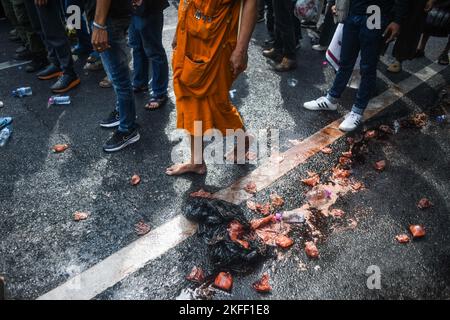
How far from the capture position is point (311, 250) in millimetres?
2660

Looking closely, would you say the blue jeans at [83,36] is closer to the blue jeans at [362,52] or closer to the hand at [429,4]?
the blue jeans at [362,52]

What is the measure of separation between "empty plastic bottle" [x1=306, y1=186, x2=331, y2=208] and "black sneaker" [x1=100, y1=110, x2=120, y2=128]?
229cm

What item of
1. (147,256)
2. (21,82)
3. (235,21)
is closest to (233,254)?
(147,256)

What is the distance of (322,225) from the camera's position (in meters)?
2.91

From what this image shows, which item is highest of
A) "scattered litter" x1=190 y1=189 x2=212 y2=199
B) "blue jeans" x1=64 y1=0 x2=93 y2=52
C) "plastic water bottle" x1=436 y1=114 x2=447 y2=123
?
"blue jeans" x1=64 y1=0 x2=93 y2=52

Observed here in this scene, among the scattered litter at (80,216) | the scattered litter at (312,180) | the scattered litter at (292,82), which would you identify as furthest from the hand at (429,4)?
the scattered litter at (80,216)

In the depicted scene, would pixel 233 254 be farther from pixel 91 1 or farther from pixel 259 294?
pixel 91 1

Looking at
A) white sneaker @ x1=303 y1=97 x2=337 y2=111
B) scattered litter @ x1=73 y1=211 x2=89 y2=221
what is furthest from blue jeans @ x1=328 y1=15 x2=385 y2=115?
scattered litter @ x1=73 y1=211 x2=89 y2=221

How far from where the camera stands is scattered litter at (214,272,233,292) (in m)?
2.42

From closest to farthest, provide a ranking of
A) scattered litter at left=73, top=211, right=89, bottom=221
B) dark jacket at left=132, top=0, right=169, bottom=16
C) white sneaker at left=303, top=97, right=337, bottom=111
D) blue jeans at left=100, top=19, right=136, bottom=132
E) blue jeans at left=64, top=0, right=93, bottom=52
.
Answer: scattered litter at left=73, top=211, right=89, bottom=221 < blue jeans at left=100, top=19, right=136, bottom=132 < dark jacket at left=132, top=0, right=169, bottom=16 < white sneaker at left=303, top=97, right=337, bottom=111 < blue jeans at left=64, top=0, right=93, bottom=52

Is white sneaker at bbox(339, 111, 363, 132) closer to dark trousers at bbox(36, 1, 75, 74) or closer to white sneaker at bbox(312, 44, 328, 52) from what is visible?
white sneaker at bbox(312, 44, 328, 52)

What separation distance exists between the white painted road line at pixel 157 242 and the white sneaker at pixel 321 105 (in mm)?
458

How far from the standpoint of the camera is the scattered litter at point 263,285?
2410 mm

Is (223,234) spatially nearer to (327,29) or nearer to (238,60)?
(238,60)
